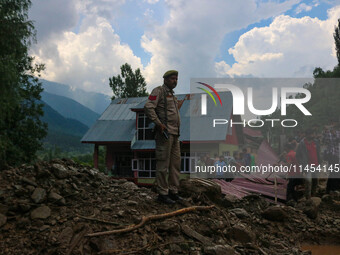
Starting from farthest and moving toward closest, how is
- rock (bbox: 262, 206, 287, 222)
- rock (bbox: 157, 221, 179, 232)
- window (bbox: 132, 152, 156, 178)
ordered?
window (bbox: 132, 152, 156, 178)
rock (bbox: 262, 206, 287, 222)
rock (bbox: 157, 221, 179, 232)

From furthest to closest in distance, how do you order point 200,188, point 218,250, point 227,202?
point 227,202
point 200,188
point 218,250

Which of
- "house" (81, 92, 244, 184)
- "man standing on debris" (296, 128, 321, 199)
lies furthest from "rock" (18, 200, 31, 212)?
"house" (81, 92, 244, 184)

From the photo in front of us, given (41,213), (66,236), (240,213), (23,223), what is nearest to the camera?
(66,236)

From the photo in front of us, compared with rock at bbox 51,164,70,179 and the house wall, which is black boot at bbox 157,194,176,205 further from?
the house wall

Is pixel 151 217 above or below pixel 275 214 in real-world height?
above

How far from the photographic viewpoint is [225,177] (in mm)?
11609

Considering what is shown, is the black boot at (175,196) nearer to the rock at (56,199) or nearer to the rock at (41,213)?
the rock at (56,199)

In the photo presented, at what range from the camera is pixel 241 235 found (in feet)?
16.0

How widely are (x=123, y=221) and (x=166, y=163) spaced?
1.20 metres

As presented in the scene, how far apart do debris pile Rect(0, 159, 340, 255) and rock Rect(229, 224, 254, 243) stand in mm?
16

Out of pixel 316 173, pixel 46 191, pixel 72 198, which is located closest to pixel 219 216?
pixel 72 198

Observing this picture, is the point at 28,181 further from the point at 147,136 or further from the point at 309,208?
the point at 147,136

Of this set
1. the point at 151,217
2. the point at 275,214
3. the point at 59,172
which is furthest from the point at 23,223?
the point at 275,214

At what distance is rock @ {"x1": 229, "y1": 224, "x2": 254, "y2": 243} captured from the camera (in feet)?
16.0
